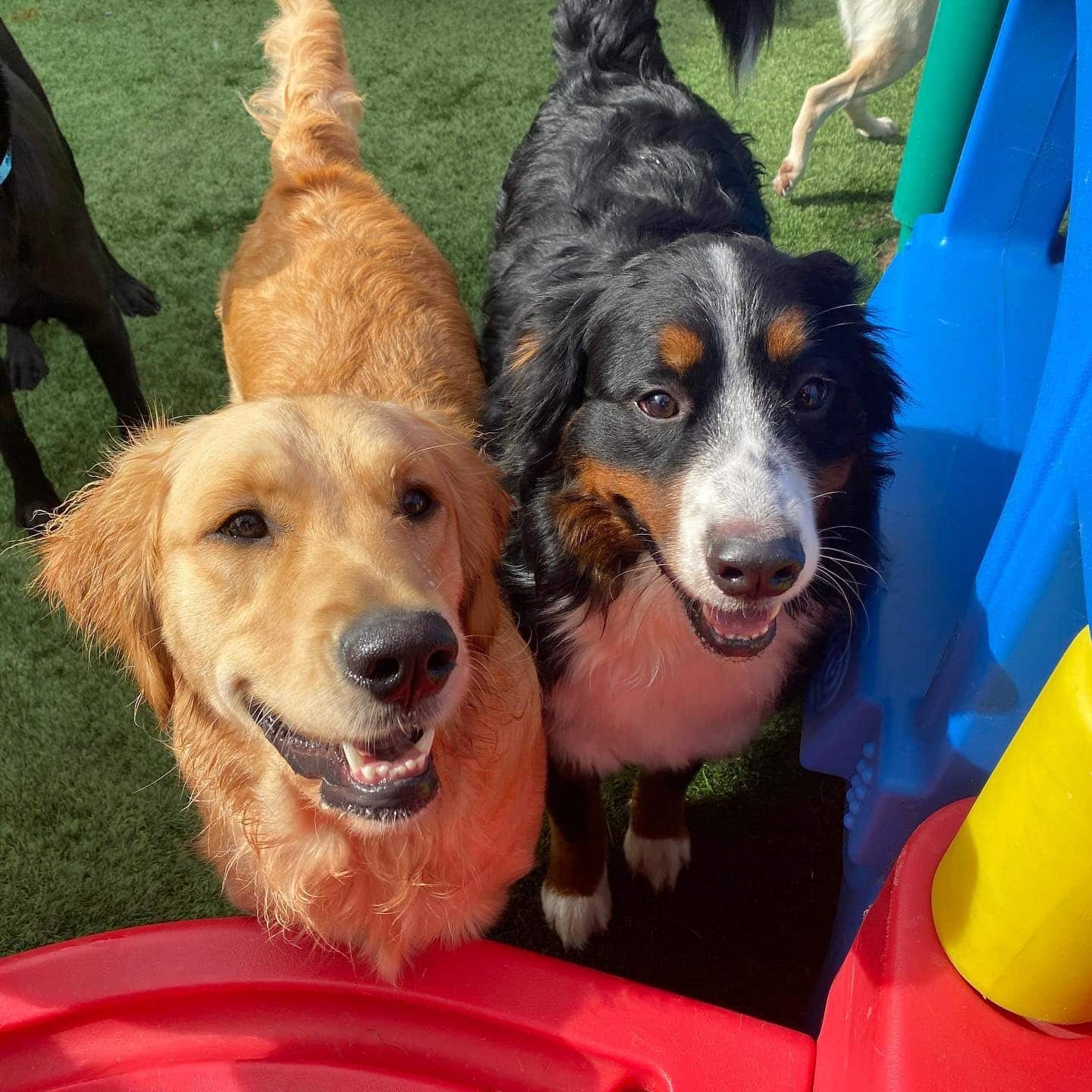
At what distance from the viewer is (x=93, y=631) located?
5.21 ft

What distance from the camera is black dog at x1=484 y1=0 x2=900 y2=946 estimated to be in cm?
154

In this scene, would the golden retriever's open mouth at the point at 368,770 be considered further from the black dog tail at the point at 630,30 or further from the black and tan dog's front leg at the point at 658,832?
the black dog tail at the point at 630,30

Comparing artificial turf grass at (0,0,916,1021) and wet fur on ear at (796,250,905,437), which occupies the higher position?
wet fur on ear at (796,250,905,437)

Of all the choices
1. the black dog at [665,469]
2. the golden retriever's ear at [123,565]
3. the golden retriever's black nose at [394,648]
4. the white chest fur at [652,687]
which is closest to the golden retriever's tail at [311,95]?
the black dog at [665,469]

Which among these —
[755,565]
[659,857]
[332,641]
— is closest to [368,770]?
[332,641]

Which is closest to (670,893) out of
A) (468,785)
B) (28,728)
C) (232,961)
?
(468,785)

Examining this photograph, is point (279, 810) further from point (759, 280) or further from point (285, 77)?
point (285, 77)

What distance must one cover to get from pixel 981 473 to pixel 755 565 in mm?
941

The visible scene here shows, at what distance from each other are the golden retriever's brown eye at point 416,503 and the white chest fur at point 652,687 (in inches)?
17.0

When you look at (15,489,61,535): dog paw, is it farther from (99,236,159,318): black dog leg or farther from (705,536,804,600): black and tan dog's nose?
(705,536,804,600): black and tan dog's nose

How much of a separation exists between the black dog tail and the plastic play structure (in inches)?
29.4

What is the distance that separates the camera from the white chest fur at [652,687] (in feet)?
5.98

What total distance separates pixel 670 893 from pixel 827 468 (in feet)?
3.60

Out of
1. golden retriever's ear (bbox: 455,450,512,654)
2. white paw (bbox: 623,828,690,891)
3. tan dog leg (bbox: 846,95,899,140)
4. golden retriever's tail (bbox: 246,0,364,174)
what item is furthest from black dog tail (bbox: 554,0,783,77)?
white paw (bbox: 623,828,690,891)
